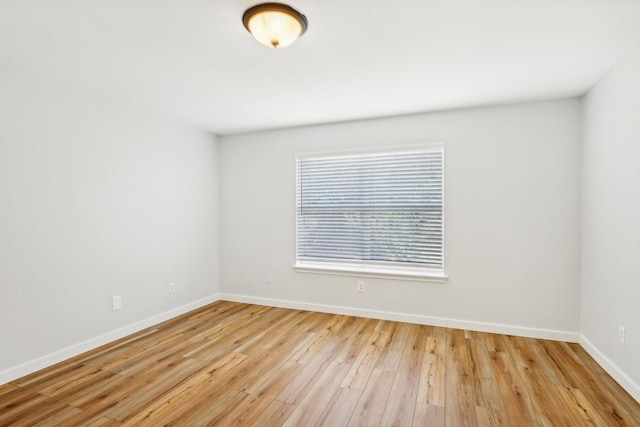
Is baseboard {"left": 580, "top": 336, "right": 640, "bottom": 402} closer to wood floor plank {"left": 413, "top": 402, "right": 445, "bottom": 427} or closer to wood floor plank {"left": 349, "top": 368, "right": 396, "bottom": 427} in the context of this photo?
wood floor plank {"left": 413, "top": 402, "right": 445, "bottom": 427}

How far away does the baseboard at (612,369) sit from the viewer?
2.18 metres

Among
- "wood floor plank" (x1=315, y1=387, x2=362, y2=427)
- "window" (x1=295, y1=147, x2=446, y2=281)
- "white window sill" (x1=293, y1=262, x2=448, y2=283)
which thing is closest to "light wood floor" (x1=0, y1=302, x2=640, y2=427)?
"wood floor plank" (x1=315, y1=387, x2=362, y2=427)

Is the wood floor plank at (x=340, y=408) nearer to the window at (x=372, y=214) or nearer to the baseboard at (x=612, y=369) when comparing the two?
the window at (x=372, y=214)

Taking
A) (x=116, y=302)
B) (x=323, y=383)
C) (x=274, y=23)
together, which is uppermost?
(x=274, y=23)

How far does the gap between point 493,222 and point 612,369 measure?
151 cm

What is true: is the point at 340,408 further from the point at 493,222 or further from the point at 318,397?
the point at 493,222

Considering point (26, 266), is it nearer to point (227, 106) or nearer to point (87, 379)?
point (87, 379)

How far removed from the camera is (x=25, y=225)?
252 centimetres

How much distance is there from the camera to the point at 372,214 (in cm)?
393

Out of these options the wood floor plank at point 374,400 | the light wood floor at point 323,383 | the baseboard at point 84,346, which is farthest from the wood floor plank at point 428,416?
the baseboard at point 84,346

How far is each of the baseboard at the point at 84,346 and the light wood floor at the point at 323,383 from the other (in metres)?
0.08

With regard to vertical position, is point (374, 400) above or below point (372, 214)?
below

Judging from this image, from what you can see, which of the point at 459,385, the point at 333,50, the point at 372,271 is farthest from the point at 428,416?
the point at 333,50

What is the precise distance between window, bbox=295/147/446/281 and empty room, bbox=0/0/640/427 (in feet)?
0.09
